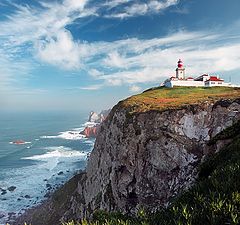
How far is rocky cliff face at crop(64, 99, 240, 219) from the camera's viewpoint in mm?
34500

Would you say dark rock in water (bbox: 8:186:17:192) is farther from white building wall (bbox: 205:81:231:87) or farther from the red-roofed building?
white building wall (bbox: 205:81:231:87)

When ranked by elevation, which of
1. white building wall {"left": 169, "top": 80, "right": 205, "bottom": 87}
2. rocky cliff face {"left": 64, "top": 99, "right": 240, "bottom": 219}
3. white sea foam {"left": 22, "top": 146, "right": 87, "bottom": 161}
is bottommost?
white sea foam {"left": 22, "top": 146, "right": 87, "bottom": 161}

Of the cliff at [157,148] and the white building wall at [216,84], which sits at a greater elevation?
the white building wall at [216,84]

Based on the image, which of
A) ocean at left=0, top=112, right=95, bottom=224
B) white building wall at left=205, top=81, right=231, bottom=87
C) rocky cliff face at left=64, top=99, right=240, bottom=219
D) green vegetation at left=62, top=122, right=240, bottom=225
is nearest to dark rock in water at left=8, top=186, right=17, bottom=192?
ocean at left=0, top=112, right=95, bottom=224

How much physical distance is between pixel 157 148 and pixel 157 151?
1.26 ft

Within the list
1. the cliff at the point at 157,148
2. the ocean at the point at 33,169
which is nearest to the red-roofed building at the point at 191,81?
the cliff at the point at 157,148

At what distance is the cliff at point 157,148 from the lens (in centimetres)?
3444

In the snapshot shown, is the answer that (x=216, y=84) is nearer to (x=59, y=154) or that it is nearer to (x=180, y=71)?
(x=180, y=71)

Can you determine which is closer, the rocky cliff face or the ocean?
the rocky cliff face

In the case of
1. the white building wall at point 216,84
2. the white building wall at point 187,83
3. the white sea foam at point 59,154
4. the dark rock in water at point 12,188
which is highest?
the white building wall at point 187,83

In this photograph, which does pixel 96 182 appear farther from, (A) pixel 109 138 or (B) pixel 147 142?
(B) pixel 147 142

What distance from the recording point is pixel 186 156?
34.6 metres

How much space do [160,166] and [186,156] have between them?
3571 millimetres

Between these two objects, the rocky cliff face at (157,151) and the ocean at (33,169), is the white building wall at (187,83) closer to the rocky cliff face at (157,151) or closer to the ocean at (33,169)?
the rocky cliff face at (157,151)
